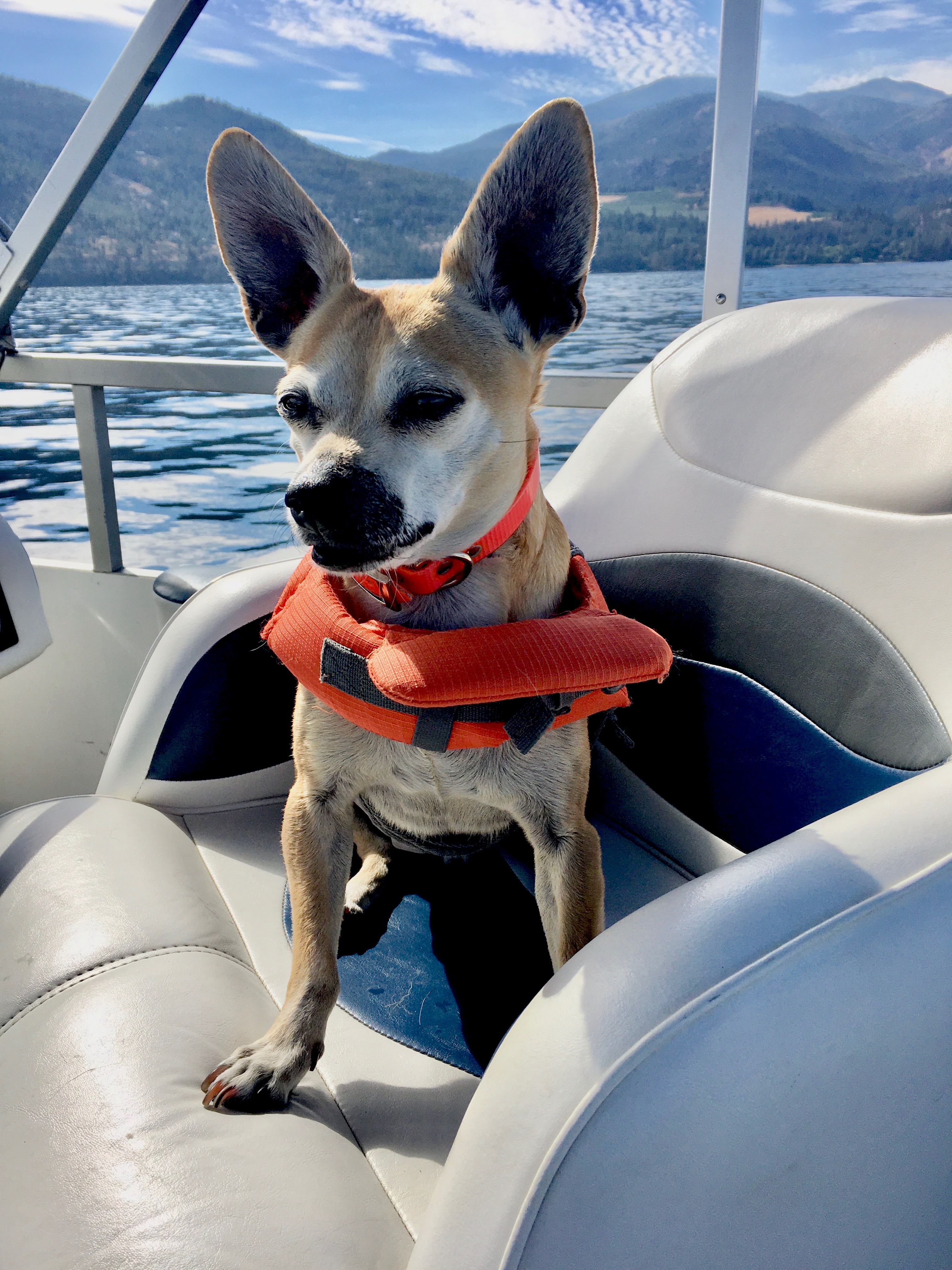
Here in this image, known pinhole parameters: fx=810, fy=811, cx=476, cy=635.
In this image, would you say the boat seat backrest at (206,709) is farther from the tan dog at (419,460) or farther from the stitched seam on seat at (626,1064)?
the stitched seam on seat at (626,1064)

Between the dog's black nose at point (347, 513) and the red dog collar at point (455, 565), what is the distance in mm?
114

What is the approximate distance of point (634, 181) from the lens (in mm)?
1812

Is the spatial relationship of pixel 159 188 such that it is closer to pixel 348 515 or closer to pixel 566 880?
pixel 348 515

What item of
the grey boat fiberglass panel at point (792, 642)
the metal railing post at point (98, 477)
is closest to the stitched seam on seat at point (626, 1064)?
the grey boat fiberglass panel at point (792, 642)

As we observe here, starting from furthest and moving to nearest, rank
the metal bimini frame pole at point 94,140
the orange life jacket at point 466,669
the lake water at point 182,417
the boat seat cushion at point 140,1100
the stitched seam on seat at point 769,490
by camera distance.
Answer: the lake water at point 182,417
the metal bimini frame pole at point 94,140
the stitched seam on seat at point 769,490
the orange life jacket at point 466,669
the boat seat cushion at point 140,1100

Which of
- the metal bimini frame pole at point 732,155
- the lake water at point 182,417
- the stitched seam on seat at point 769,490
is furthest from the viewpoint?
the lake water at point 182,417

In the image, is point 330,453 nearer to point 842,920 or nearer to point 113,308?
point 842,920

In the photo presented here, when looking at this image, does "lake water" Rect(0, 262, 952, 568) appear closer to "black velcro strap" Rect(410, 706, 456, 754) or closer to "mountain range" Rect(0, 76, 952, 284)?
"mountain range" Rect(0, 76, 952, 284)

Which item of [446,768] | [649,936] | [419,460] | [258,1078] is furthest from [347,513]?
[258,1078]

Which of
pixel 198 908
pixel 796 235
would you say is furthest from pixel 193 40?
pixel 198 908

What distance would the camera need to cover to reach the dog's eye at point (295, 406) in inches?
33.6

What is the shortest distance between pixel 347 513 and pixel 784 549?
657mm

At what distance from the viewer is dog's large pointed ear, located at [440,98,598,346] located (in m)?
0.78

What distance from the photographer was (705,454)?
47.9 inches
